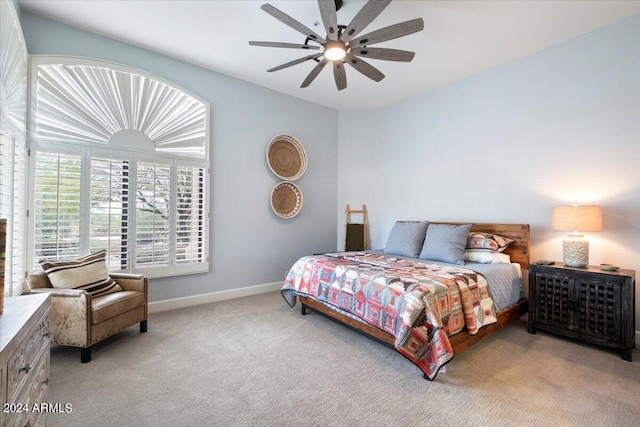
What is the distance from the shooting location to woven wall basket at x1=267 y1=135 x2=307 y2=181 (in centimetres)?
445

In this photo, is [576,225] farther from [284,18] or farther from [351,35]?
[284,18]

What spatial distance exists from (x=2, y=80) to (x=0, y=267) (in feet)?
5.25

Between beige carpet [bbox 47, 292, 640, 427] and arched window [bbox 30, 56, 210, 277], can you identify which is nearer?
beige carpet [bbox 47, 292, 640, 427]

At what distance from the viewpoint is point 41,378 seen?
136 cm

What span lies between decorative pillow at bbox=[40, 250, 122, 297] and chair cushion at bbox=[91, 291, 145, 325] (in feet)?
0.35

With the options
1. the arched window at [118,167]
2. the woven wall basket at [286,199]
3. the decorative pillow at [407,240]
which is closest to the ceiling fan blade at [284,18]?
the arched window at [118,167]

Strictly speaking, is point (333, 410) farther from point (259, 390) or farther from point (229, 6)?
point (229, 6)

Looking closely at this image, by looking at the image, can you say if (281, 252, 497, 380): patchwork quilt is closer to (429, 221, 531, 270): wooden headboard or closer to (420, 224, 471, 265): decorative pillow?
(420, 224, 471, 265): decorative pillow

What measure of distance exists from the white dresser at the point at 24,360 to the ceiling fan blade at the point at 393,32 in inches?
105

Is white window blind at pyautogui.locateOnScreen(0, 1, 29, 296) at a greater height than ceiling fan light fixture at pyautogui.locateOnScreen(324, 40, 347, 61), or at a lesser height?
lesser

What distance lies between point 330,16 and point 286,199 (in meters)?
2.91

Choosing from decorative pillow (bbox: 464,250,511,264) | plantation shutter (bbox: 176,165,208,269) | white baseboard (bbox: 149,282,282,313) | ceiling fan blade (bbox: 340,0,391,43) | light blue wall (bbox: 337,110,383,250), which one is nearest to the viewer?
ceiling fan blade (bbox: 340,0,391,43)

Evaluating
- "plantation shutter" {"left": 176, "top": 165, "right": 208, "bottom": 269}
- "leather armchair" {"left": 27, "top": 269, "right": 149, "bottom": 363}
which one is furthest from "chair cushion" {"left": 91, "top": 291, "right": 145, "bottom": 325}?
"plantation shutter" {"left": 176, "top": 165, "right": 208, "bottom": 269}

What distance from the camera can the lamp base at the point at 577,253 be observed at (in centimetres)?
276
